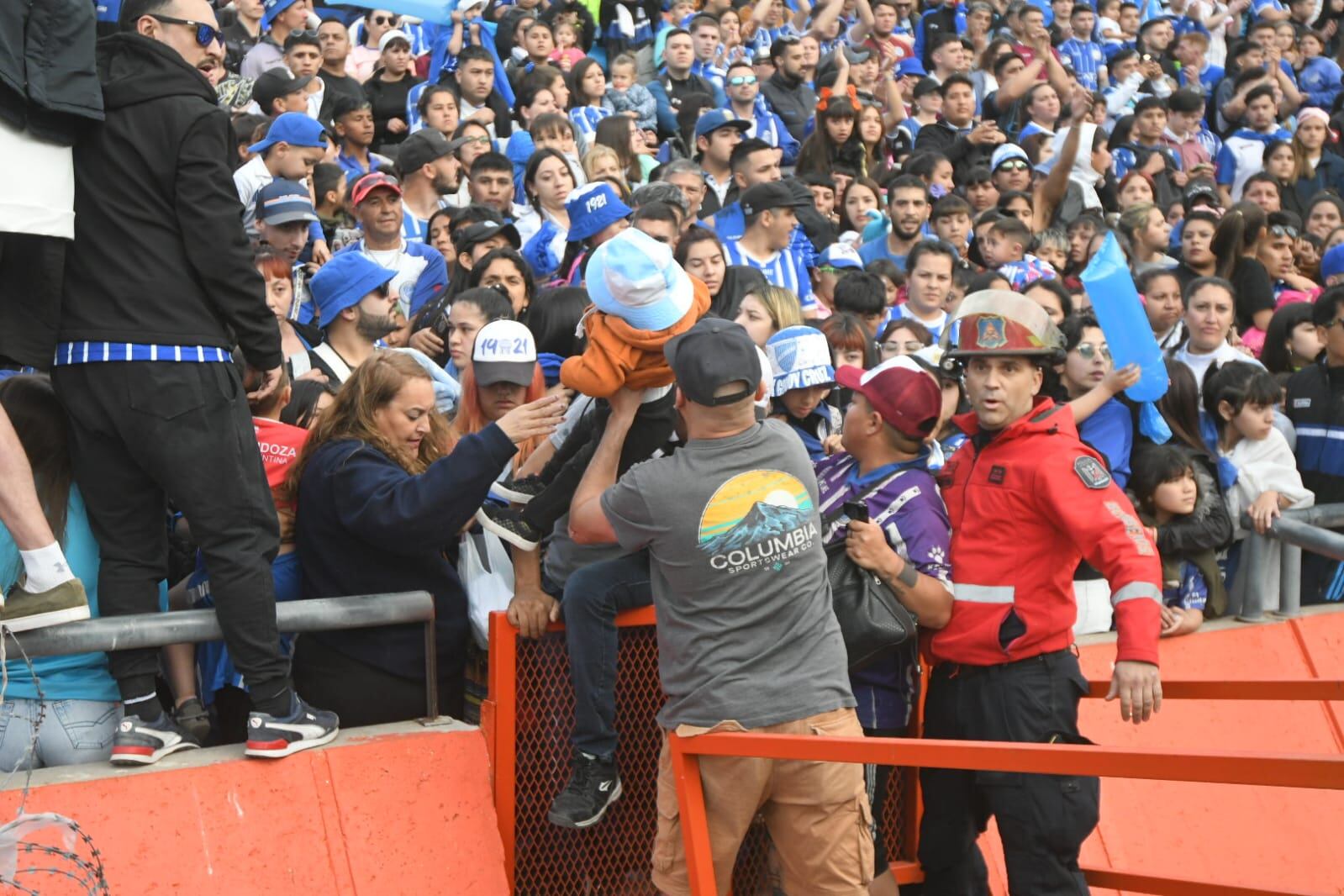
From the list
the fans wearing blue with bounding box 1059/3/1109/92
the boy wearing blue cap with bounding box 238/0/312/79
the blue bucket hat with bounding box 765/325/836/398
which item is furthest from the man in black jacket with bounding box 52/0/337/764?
the fans wearing blue with bounding box 1059/3/1109/92

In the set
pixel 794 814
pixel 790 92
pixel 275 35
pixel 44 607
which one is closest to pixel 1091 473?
pixel 794 814

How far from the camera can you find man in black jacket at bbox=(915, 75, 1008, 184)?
1338cm

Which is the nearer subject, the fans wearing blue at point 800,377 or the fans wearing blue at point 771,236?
the fans wearing blue at point 800,377

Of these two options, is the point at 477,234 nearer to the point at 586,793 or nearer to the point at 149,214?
the point at 149,214

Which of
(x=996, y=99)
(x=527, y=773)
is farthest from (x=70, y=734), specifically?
(x=996, y=99)

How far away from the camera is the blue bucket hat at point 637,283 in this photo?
4.09 metres

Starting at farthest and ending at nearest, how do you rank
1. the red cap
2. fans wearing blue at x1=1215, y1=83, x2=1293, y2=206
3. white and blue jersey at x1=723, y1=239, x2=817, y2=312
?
fans wearing blue at x1=1215, y1=83, x2=1293, y2=206
white and blue jersey at x1=723, y1=239, x2=817, y2=312
the red cap

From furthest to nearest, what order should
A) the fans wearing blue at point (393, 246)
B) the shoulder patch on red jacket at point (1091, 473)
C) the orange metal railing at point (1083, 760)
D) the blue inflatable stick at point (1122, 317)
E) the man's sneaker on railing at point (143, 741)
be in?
the fans wearing blue at point (393, 246)
the blue inflatable stick at point (1122, 317)
the shoulder patch on red jacket at point (1091, 473)
the man's sneaker on railing at point (143, 741)
the orange metal railing at point (1083, 760)

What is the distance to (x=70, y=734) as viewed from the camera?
3.99 metres

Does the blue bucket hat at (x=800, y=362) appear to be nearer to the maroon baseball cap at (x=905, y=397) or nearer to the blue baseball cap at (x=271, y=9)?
the maroon baseball cap at (x=905, y=397)

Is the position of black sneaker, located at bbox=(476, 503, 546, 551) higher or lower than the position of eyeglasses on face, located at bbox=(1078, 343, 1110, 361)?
lower

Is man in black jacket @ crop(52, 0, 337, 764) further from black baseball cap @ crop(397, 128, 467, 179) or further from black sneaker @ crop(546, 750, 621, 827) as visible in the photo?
black baseball cap @ crop(397, 128, 467, 179)

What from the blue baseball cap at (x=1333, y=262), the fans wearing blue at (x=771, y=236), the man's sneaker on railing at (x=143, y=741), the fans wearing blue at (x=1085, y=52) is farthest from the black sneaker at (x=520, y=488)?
the fans wearing blue at (x=1085, y=52)

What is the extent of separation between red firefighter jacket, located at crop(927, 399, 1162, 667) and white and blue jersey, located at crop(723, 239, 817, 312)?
383 centimetres
